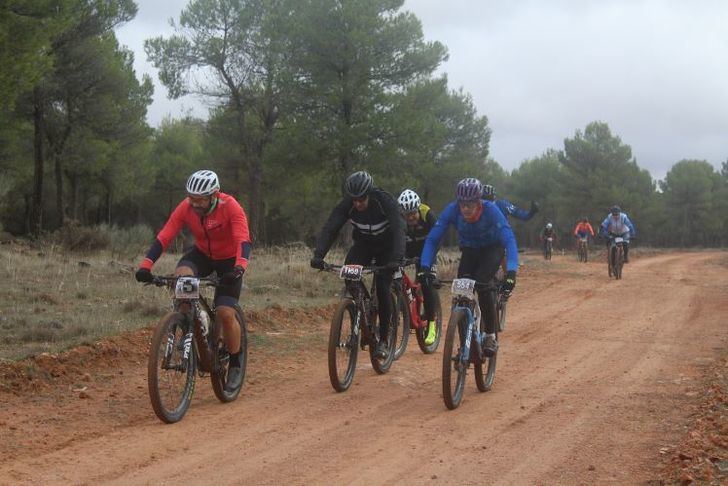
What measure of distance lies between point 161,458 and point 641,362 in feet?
20.2

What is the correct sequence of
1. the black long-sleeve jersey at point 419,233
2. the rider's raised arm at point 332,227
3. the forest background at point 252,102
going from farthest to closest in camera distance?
the forest background at point 252,102 < the black long-sleeve jersey at point 419,233 < the rider's raised arm at point 332,227

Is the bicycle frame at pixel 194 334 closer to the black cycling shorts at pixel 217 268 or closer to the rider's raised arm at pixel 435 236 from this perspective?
the black cycling shorts at pixel 217 268

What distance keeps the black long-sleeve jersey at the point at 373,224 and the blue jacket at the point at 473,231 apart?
1.18 feet

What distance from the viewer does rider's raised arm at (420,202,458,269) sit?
7.64m

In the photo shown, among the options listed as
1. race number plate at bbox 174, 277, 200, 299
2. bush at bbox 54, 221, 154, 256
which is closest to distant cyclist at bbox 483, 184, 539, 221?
race number plate at bbox 174, 277, 200, 299

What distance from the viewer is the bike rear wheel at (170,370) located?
605cm

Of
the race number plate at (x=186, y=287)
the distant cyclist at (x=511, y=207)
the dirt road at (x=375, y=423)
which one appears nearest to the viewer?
the dirt road at (x=375, y=423)

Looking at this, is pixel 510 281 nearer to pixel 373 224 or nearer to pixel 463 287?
pixel 463 287

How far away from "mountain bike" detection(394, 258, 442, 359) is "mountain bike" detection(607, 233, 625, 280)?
41.2 ft

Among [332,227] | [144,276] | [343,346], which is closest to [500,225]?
[332,227]

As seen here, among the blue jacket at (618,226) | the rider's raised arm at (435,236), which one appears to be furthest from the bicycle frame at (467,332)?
the blue jacket at (618,226)

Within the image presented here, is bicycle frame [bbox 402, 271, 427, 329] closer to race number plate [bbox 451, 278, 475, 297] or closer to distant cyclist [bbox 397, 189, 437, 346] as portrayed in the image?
distant cyclist [bbox 397, 189, 437, 346]

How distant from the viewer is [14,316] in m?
10.2

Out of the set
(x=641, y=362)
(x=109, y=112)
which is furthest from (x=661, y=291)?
(x=109, y=112)
